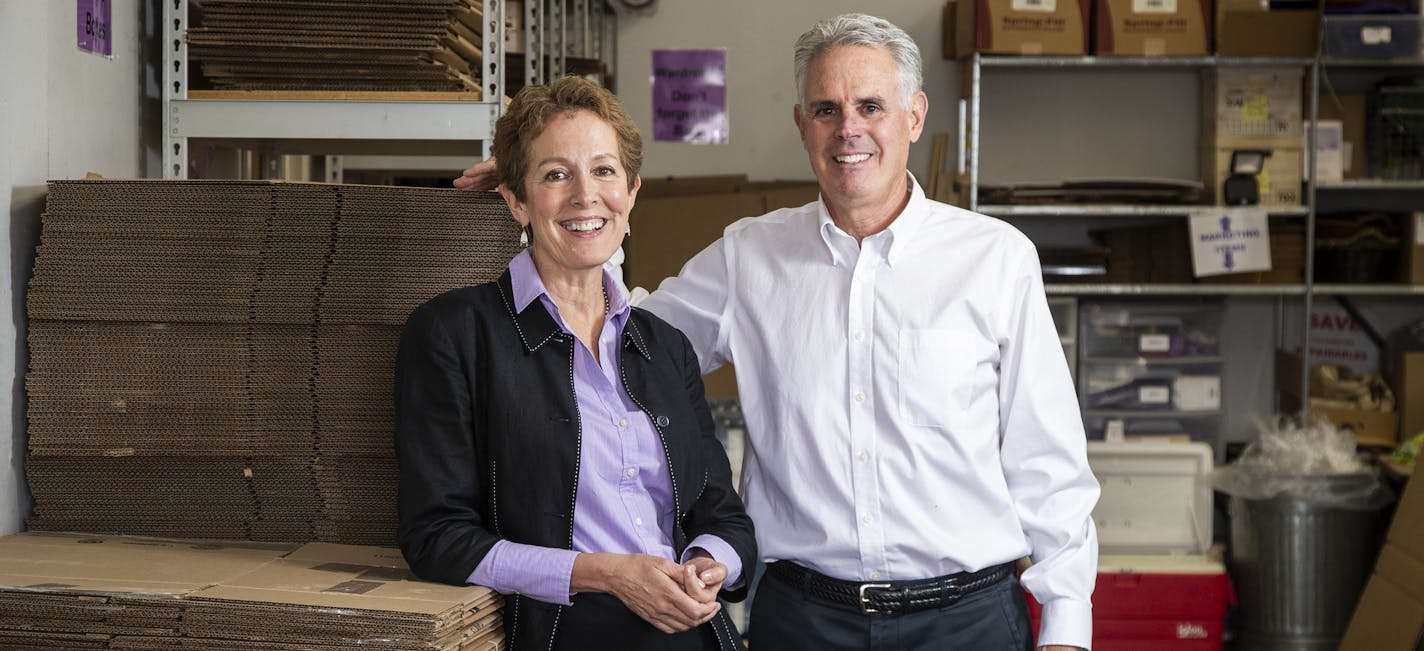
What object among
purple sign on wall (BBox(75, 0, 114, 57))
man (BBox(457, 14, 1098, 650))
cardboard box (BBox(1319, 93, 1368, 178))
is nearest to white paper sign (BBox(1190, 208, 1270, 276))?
cardboard box (BBox(1319, 93, 1368, 178))

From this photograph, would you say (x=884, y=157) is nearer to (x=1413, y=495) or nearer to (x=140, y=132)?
(x=140, y=132)

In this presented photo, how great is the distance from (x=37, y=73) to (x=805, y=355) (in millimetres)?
1172

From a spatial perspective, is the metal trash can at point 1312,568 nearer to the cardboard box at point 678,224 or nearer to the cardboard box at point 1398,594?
the cardboard box at point 1398,594

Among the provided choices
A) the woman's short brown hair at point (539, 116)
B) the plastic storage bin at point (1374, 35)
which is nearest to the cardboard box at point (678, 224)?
the plastic storage bin at point (1374, 35)

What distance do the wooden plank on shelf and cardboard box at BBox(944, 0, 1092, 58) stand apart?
2.88 metres

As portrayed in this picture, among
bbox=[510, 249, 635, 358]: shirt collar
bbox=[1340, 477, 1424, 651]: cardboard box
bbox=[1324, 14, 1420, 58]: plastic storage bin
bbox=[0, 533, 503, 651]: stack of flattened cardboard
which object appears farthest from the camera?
bbox=[1324, 14, 1420, 58]: plastic storage bin

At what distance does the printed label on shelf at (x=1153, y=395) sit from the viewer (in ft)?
15.4

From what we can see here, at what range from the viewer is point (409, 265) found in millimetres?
1797

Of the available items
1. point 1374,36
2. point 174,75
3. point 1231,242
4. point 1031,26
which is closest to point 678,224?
point 1031,26

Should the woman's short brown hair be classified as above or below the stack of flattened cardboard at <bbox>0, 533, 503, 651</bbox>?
above

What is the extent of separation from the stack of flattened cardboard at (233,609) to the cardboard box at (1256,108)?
4055 mm

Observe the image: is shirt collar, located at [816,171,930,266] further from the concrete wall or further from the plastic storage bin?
the plastic storage bin

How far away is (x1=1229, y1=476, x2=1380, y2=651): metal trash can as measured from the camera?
4074mm

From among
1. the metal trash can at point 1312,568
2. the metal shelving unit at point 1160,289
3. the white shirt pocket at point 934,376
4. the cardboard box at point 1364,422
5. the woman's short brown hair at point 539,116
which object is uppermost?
the woman's short brown hair at point 539,116
